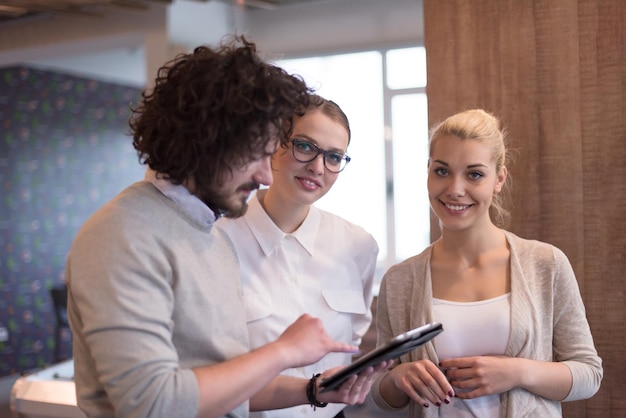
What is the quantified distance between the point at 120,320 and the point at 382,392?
3.57 ft

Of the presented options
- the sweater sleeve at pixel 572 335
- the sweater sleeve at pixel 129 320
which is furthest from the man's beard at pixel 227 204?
the sweater sleeve at pixel 572 335

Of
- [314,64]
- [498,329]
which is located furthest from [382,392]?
[314,64]

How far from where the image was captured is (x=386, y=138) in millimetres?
9023

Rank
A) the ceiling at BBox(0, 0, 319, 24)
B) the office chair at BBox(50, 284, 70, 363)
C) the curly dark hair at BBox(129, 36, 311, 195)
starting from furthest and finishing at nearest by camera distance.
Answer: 1. the office chair at BBox(50, 284, 70, 363)
2. the ceiling at BBox(0, 0, 319, 24)
3. the curly dark hair at BBox(129, 36, 311, 195)

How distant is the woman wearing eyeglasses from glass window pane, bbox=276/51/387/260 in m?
6.62

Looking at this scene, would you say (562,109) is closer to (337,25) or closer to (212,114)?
(212,114)

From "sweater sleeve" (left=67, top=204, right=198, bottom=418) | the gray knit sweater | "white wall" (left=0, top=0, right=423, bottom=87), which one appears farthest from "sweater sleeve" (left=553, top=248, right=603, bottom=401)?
"white wall" (left=0, top=0, right=423, bottom=87)

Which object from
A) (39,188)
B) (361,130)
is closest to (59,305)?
(39,188)

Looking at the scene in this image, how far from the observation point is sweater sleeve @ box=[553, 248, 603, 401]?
209 cm

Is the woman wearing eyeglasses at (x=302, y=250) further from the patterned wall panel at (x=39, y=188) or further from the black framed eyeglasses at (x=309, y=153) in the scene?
the patterned wall panel at (x=39, y=188)

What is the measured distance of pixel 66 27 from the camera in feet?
25.7

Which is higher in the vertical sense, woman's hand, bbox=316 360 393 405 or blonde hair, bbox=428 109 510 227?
blonde hair, bbox=428 109 510 227

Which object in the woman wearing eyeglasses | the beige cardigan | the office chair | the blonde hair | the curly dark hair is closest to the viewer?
the curly dark hair

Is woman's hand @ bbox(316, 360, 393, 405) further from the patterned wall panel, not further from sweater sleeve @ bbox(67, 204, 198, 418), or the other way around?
the patterned wall panel
